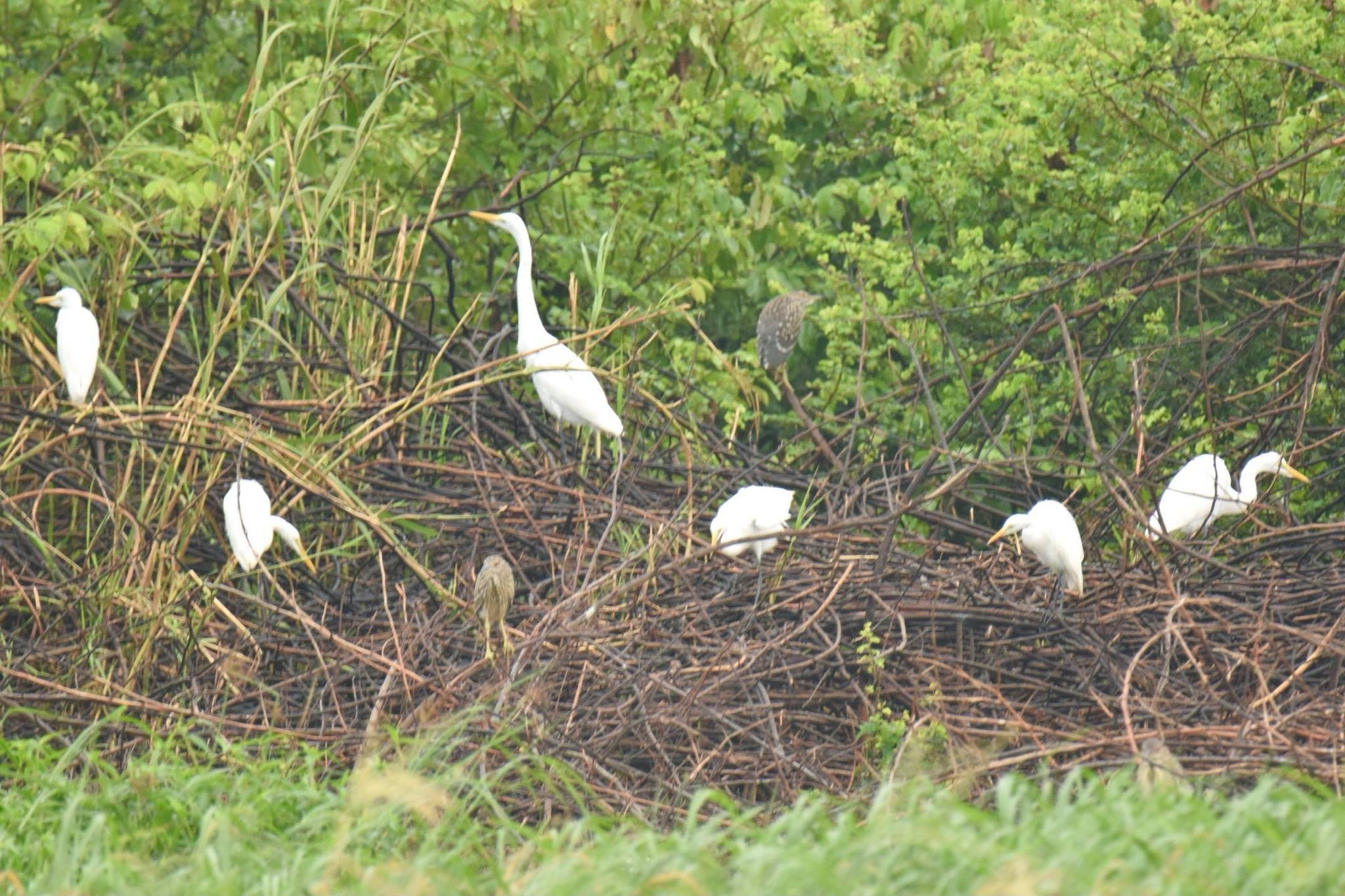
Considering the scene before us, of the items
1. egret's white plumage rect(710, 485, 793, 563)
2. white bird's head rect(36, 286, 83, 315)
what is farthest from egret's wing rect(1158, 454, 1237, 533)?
white bird's head rect(36, 286, 83, 315)

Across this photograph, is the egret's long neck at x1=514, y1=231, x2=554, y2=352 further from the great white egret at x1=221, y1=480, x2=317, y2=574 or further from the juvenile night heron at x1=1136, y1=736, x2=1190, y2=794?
the juvenile night heron at x1=1136, y1=736, x2=1190, y2=794

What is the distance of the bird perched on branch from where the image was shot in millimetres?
5000

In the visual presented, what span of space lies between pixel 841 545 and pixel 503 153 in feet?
14.9

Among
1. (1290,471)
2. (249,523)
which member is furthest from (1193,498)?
(249,523)

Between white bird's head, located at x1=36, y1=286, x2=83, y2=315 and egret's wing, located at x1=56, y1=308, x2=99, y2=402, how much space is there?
152mm

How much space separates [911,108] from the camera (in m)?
→ 8.33

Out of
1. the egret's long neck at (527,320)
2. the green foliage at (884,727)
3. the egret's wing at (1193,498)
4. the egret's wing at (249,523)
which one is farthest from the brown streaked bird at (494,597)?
A: the egret's wing at (1193,498)

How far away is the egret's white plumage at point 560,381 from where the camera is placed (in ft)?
20.7

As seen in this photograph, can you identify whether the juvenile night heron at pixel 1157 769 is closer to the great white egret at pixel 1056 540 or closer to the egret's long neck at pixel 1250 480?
the great white egret at pixel 1056 540

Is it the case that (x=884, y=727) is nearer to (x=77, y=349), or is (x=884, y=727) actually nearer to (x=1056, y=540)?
(x=1056, y=540)

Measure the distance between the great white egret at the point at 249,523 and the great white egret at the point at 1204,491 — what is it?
9.05 feet

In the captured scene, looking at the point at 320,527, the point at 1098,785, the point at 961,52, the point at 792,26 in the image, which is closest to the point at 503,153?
the point at 792,26

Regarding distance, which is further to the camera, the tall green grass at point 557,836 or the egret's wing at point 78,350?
the egret's wing at point 78,350

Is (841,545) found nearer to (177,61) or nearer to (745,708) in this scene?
(745,708)
